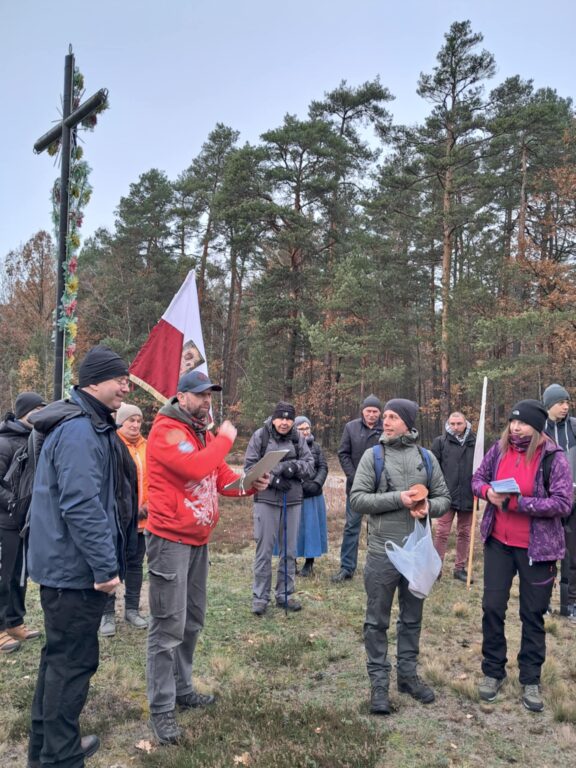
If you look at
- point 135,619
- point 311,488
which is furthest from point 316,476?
point 135,619

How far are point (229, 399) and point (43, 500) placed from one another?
1257 inches

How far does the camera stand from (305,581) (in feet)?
22.9

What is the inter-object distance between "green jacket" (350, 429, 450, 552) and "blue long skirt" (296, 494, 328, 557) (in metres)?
3.22

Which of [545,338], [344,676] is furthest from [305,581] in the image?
[545,338]

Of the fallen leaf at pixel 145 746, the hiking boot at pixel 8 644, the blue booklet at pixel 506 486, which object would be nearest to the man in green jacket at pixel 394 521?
the blue booklet at pixel 506 486

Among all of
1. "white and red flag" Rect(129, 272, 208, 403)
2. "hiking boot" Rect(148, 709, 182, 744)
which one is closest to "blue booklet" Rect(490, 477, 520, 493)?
"white and red flag" Rect(129, 272, 208, 403)

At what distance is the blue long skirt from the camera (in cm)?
720

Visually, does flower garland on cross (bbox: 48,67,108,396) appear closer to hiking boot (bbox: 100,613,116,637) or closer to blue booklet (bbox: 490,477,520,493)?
hiking boot (bbox: 100,613,116,637)

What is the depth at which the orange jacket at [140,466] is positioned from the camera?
5.28m

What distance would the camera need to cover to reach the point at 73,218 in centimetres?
504

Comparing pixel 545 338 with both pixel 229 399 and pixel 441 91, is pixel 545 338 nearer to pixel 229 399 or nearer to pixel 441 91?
pixel 441 91

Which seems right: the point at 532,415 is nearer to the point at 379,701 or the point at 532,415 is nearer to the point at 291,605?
the point at 379,701

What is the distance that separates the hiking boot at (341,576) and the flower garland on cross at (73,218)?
4.05 meters

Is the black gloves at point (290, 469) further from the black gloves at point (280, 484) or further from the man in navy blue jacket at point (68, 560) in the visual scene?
the man in navy blue jacket at point (68, 560)
